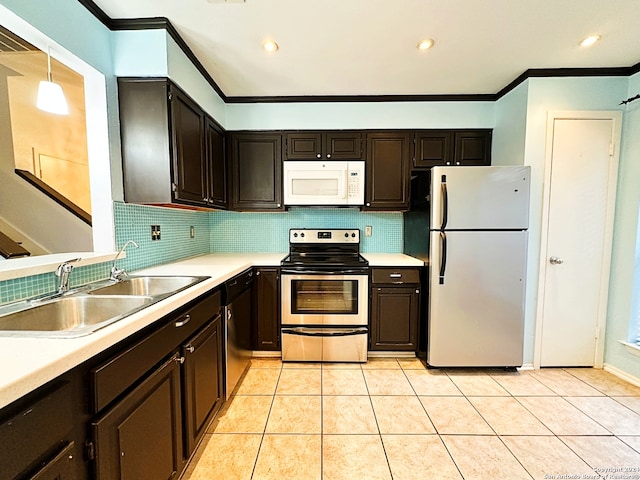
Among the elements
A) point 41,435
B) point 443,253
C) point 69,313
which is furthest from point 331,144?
point 41,435

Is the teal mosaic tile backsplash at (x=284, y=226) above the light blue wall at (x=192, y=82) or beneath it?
beneath

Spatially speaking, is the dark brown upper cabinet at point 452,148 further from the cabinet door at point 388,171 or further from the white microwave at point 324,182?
the white microwave at point 324,182

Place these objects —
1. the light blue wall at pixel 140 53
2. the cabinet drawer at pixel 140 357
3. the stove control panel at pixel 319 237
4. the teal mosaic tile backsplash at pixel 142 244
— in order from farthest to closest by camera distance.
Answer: the stove control panel at pixel 319 237, the light blue wall at pixel 140 53, the teal mosaic tile backsplash at pixel 142 244, the cabinet drawer at pixel 140 357

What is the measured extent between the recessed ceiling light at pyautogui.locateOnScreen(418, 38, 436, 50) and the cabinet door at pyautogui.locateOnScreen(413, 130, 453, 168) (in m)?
0.90

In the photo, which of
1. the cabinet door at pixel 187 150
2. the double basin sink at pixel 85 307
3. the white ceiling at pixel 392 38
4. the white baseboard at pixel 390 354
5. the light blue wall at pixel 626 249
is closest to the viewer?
the double basin sink at pixel 85 307

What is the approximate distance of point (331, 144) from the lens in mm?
2852

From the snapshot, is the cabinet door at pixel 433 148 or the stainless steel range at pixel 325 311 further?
the cabinet door at pixel 433 148

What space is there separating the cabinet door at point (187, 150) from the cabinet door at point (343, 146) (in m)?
1.18

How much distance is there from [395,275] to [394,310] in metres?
0.33

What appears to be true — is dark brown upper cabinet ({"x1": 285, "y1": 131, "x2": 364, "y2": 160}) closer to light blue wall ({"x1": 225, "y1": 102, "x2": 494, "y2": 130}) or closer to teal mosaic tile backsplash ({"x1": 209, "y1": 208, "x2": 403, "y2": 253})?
light blue wall ({"x1": 225, "y1": 102, "x2": 494, "y2": 130})

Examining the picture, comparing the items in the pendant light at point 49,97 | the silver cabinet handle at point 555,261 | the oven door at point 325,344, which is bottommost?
the oven door at point 325,344

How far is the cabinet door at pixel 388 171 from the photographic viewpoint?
2852mm

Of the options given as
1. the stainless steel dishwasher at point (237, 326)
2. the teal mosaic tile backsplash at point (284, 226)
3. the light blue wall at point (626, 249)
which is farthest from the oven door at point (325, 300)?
the light blue wall at point (626, 249)

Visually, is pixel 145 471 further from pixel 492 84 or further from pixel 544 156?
pixel 492 84
